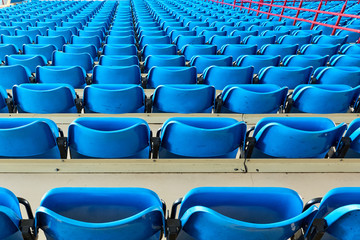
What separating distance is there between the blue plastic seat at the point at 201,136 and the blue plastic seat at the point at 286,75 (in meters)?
1.38

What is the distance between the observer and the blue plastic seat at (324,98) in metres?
2.07

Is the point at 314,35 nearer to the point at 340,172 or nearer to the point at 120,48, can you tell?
the point at 120,48

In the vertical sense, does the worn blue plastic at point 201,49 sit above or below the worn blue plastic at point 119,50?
above

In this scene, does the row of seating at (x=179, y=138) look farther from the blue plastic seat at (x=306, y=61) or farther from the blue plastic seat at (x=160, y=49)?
the blue plastic seat at (x=160, y=49)

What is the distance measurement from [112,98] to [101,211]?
1276 millimetres

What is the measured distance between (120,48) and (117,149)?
244cm

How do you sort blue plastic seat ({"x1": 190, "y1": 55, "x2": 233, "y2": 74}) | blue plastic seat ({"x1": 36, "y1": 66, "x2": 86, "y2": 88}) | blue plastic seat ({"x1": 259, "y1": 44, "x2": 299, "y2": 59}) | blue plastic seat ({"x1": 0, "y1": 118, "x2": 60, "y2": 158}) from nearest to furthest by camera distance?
1. blue plastic seat ({"x1": 0, "y1": 118, "x2": 60, "y2": 158})
2. blue plastic seat ({"x1": 36, "y1": 66, "x2": 86, "y2": 88})
3. blue plastic seat ({"x1": 190, "y1": 55, "x2": 233, "y2": 74})
4. blue plastic seat ({"x1": 259, "y1": 44, "x2": 299, "y2": 59})

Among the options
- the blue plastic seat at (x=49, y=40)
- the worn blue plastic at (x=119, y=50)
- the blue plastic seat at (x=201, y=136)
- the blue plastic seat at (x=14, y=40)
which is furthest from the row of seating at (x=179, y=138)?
the blue plastic seat at (x=14, y=40)

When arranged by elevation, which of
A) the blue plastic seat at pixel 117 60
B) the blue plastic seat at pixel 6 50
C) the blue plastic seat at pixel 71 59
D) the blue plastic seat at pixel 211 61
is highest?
the blue plastic seat at pixel 211 61

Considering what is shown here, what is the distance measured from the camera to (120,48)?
11.8 feet

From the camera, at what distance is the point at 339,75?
262 cm

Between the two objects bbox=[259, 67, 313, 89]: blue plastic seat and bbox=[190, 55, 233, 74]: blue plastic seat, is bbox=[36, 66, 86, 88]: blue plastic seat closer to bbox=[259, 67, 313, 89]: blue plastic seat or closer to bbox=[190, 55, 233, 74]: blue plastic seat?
bbox=[190, 55, 233, 74]: blue plastic seat

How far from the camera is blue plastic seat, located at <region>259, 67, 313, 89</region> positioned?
105 inches

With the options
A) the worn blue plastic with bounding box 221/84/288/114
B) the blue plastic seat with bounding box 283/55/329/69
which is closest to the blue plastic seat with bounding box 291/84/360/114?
the worn blue plastic with bounding box 221/84/288/114
